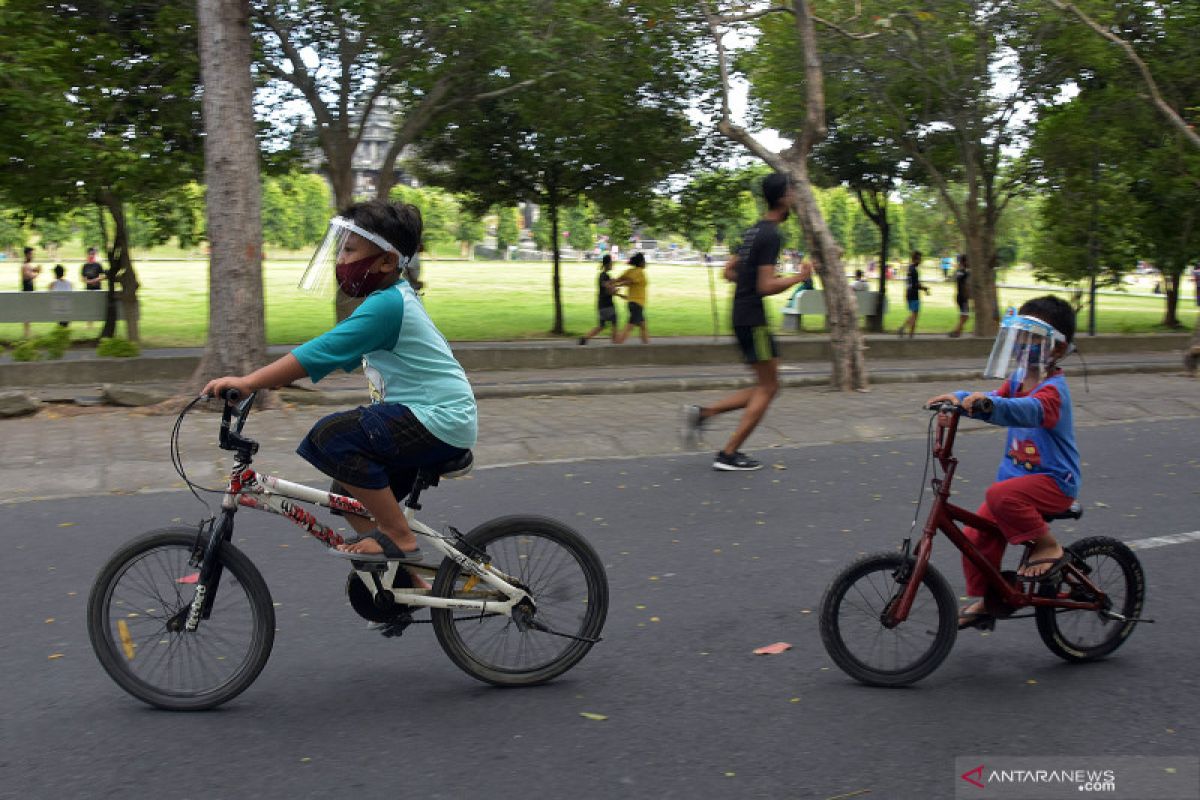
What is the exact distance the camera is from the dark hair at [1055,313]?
4.77 m

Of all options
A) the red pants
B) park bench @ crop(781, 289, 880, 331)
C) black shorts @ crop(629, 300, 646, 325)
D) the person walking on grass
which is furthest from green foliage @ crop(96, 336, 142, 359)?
park bench @ crop(781, 289, 880, 331)

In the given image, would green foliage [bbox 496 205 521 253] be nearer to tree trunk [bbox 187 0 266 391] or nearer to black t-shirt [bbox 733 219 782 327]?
tree trunk [bbox 187 0 266 391]

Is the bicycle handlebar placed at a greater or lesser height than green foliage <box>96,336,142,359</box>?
greater

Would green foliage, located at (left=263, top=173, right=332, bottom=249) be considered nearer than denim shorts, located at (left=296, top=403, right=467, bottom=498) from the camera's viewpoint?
No

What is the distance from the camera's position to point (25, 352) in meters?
15.0

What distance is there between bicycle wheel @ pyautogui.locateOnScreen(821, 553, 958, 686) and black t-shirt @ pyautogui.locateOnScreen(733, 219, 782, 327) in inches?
189

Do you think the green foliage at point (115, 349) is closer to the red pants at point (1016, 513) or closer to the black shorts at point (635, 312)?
the black shorts at point (635, 312)

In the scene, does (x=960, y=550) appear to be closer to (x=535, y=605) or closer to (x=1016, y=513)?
(x=1016, y=513)

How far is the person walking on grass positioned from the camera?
9117mm

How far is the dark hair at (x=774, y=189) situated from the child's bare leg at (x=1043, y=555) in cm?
465

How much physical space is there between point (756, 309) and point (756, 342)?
252 mm

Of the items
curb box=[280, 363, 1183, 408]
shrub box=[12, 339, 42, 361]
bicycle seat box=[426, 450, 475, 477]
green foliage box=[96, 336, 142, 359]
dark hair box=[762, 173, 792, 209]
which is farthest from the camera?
green foliage box=[96, 336, 142, 359]

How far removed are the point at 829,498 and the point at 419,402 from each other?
4.42m

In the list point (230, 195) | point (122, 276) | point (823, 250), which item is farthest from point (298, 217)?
point (230, 195)
